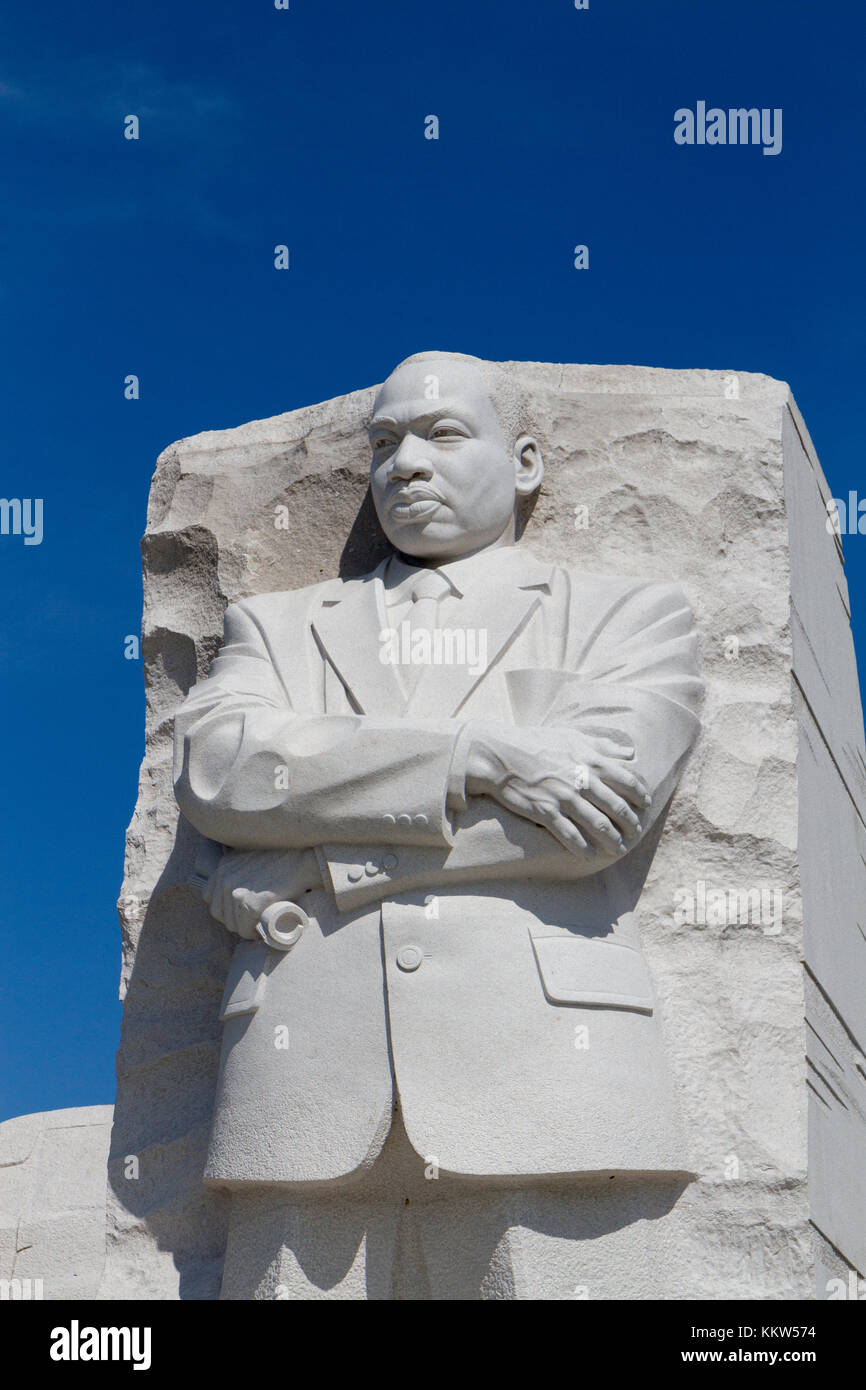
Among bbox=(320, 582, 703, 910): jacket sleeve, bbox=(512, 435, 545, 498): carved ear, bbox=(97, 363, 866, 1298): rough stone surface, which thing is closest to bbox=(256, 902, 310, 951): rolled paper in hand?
bbox=(320, 582, 703, 910): jacket sleeve

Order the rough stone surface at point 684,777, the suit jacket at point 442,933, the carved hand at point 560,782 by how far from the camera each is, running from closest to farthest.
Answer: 1. the suit jacket at point 442,933
2. the carved hand at point 560,782
3. the rough stone surface at point 684,777

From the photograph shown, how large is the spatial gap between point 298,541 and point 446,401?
875mm

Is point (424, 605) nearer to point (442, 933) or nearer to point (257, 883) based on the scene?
point (257, 883)

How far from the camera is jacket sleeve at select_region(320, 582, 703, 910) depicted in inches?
189

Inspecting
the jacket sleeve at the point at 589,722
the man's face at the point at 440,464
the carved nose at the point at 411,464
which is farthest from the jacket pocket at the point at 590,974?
the carved nose at the point at 411,464

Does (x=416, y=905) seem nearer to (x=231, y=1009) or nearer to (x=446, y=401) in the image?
(x=231, y=1009)

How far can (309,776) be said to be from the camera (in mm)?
4848

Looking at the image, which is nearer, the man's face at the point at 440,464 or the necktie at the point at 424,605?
the necktie at the point at 424,605

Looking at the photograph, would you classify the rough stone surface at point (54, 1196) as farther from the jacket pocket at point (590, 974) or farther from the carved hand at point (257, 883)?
the jacket pocket at point (590, 974)

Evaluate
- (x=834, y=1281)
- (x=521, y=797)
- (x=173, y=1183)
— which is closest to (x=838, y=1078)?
(x=834, y=1281)

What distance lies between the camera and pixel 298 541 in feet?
20.0

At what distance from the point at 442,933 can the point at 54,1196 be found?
4.80 metres

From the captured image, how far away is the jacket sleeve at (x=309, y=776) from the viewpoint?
4758mm

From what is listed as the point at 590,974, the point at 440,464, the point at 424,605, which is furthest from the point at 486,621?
the point at 590,974
